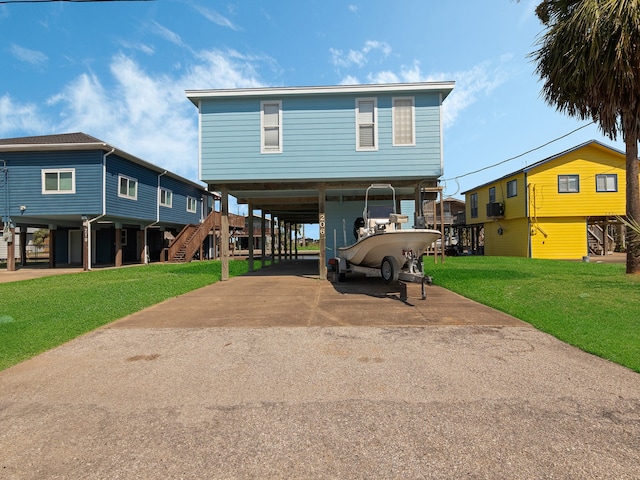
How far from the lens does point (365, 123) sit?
1093 centimetres

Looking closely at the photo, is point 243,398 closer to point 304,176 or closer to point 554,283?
point 304,176

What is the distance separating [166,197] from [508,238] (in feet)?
85.7

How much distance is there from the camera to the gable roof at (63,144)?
1688 cm

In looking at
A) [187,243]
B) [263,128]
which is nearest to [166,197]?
[187,243]

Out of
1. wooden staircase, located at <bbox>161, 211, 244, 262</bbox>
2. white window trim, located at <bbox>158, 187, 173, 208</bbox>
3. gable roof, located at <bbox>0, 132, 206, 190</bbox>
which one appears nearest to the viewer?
gable roof, located at <bbox>0, 132, 206, 190</bbox>

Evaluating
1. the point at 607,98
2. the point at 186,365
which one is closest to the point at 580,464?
the point at 186,365

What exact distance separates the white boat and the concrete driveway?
9.42 ft

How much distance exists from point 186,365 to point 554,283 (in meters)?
10.3

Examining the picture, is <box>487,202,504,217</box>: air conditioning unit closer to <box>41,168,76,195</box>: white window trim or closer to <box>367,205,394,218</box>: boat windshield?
<box>367,205,394,218</box>: boat windshield

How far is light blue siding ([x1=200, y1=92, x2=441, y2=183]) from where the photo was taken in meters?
10.9

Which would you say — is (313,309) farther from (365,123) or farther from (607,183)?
(607,183)

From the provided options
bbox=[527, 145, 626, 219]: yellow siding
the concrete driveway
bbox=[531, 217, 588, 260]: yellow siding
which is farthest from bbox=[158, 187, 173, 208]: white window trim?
bbox=[531, 217, 588, 260]: yellow siding

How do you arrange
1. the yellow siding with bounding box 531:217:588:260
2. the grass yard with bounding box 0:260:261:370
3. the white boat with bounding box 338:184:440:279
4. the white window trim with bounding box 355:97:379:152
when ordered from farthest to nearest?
the yellow siding with bounding box 531:217:588:260 < the white window trim with bounding box 355:97:379:152 < the white boat with bounding box 338:184:440:279 < the grass yard with bounding box 0:260:261:370

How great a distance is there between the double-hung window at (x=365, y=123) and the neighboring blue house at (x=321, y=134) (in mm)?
33
